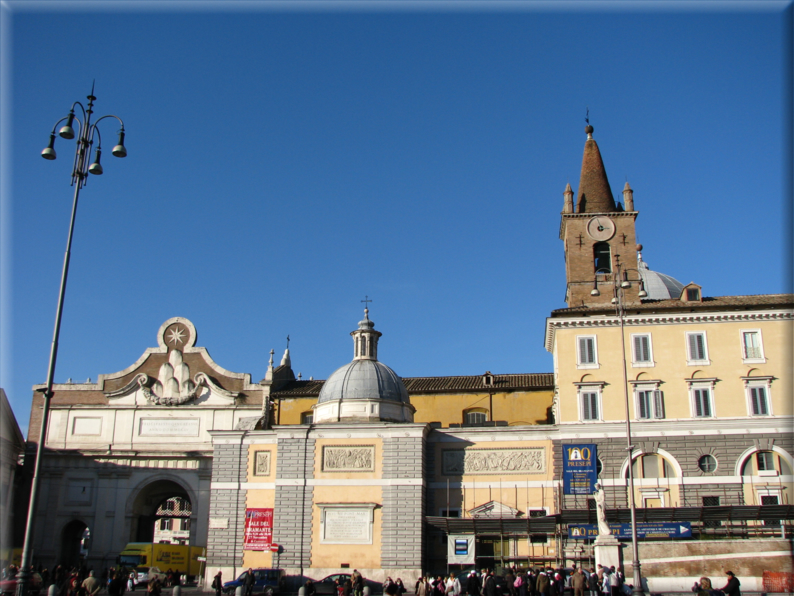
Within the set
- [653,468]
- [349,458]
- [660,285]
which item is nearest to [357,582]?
[349,458]

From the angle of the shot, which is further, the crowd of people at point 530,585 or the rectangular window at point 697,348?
the rectangular window at point 697,348

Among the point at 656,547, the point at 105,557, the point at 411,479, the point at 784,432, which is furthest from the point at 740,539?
the point at 105,557

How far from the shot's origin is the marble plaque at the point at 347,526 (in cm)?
3641

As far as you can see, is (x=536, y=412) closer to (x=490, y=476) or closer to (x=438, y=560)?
(x=490, y=476)

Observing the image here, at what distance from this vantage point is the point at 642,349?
37.3 m

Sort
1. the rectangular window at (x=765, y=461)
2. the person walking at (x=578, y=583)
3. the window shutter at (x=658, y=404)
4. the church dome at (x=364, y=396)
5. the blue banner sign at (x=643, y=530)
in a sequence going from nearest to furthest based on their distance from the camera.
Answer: the person walking at (x=578, y=583)
the blue banner sign at (x=643, y=530)
the rectangular window at (x=765, y=461)
the window shutter at (x=658, y=404)
the church dome at (x=364, y=396)

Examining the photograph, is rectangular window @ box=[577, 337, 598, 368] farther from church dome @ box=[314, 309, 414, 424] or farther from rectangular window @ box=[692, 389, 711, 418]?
church dome @ box=[314, 309, 414, 424]

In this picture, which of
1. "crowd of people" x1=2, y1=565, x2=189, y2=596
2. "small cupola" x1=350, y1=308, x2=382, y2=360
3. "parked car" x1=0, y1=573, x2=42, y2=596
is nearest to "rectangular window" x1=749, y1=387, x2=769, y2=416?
"small cupola" x1=350, y1=308, x2=382, y2=360

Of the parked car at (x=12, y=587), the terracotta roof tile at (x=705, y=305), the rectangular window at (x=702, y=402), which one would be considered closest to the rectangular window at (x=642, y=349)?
the terracotta roof tile at (x=705, y=305)

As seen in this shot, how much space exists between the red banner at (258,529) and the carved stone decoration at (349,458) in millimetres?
3788

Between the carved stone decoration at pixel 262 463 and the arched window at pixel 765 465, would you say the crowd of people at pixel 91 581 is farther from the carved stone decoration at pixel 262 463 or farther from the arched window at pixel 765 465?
the arched window at pixel 765 465

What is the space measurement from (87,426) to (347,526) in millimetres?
21663

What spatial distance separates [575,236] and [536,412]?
1039 cm

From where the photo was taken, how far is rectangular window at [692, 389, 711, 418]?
1420 inches
